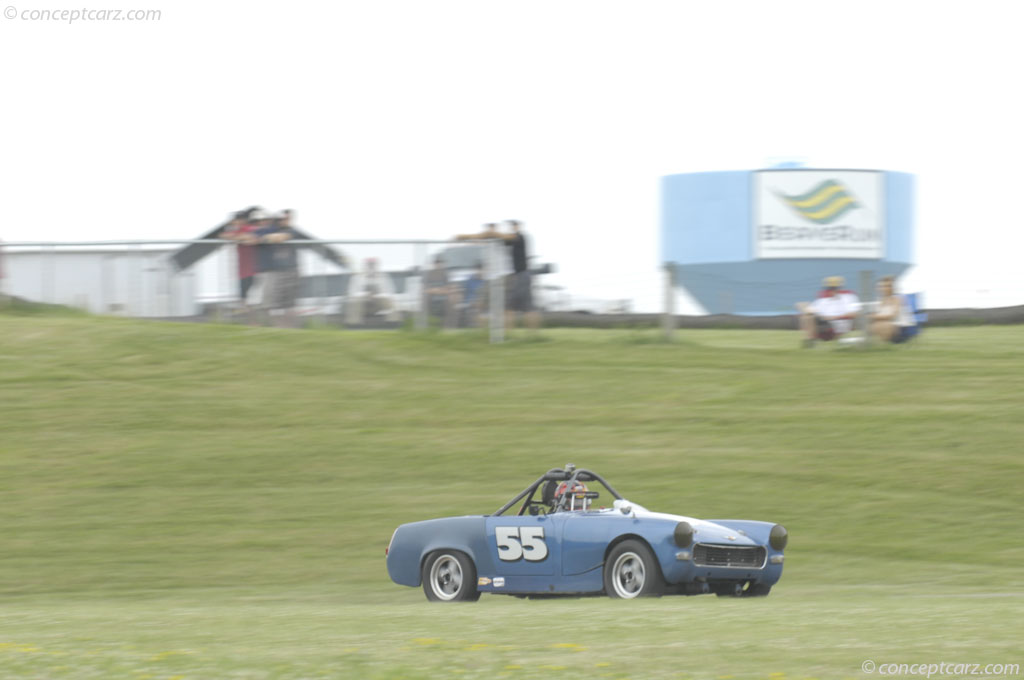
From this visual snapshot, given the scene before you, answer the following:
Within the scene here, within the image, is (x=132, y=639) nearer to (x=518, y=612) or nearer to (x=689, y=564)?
(x=518, y=612)

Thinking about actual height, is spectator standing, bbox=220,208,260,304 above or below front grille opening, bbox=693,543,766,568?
above

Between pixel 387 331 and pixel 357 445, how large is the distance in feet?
15.9

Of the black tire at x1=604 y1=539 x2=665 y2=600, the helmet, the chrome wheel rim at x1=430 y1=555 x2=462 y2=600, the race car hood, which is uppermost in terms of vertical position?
the helmet

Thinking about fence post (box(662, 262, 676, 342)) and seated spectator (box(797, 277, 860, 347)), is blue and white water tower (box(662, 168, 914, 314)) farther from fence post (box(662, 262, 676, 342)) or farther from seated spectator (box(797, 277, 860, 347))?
fence post (box(662, 262, 676, 342))

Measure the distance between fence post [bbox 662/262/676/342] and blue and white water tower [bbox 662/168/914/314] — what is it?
2776 centimetres

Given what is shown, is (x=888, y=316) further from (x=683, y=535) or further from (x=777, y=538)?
(x=683, y=535)

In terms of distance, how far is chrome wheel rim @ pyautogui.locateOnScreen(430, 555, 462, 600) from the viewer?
9.70 m

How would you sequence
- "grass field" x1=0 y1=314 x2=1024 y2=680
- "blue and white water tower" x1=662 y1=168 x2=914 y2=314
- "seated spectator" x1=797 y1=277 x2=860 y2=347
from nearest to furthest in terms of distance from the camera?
"grass field" x1=0 y1=314 x2=1024 y2=680
"seated spectator" x1=797 y1=277 x2=860 y2=347
"blue and white water tower" x1=662 y1=168 x2=914 y2=314

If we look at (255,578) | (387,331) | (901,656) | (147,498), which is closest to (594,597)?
(255,578)

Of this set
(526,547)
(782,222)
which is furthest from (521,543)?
(782,222)

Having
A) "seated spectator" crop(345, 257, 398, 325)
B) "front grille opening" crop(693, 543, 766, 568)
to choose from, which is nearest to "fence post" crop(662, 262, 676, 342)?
"seated spectator" crop(345, 257, 398, 325)

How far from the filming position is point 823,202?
48750mm

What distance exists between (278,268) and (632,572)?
11291 millimetres

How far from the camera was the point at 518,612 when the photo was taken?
7809 mm
